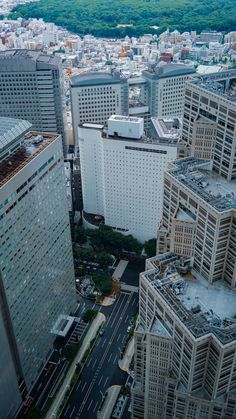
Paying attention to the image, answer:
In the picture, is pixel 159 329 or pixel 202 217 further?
pixel 159 329

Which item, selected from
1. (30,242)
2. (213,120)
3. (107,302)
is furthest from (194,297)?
(107,302)

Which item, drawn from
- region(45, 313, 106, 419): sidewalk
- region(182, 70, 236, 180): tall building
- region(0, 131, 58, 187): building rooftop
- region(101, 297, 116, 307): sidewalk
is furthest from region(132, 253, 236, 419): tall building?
region(101, 297, 116, 307): sidewalk

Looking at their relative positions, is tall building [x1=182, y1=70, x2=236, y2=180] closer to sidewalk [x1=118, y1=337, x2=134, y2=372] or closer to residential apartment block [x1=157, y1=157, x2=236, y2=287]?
residential apartment block [x1=157, y1=157, x2=236, y2=287]

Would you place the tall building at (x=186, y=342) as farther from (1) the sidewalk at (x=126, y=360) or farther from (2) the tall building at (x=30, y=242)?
(1) the sidewalk at (x=126, y=360)

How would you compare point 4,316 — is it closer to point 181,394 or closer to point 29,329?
point 29,329

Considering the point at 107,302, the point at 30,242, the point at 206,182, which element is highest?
the point at 206,182

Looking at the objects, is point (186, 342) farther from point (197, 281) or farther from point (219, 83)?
point (219, 83)
